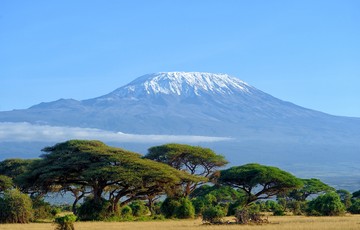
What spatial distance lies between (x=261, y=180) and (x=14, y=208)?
20115mm

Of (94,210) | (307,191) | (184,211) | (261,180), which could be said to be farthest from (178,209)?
(307,191)

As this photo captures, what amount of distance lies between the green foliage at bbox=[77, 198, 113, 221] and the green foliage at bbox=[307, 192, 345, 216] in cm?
1503

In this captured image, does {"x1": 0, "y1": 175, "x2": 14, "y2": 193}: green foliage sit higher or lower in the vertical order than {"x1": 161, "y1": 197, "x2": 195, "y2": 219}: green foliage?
higher

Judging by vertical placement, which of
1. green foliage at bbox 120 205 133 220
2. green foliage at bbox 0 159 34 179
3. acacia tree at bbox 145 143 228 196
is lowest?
green foliage at bbox 120 205 133 220

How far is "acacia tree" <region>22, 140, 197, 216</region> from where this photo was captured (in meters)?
41.6

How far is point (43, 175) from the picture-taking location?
139ft

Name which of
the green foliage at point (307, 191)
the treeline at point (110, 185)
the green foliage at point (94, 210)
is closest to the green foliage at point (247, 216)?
the treeline at point (110, 185)

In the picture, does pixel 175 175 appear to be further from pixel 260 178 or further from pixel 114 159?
pixel 260 178

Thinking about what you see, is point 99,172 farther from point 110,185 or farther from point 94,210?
point 110,185

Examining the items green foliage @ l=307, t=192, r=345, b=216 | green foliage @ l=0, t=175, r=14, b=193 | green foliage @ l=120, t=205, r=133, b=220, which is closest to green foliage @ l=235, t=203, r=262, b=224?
green foliage @ l=120, t=205, r=133, b=220

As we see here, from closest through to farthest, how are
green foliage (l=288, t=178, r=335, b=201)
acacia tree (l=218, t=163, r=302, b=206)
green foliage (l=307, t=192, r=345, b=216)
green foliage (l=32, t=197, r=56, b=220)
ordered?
green foliage (l=32, t=197, r=56, b=220)
green foliage (l=307, t=192, r=345, b=216)
acacia tree (l=218, t=163, r=302, b=206)
green foliage (l=288, t=178, r=335, b=201)

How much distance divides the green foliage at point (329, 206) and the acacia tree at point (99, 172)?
936 cm

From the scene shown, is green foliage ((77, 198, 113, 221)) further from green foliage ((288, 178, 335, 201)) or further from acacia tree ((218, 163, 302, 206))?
green foliage ((288, 178, 335, 201))

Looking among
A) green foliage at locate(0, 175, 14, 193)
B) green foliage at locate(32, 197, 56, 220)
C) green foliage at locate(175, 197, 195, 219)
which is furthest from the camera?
green foliage at locate(0, 175, 14, 193)
